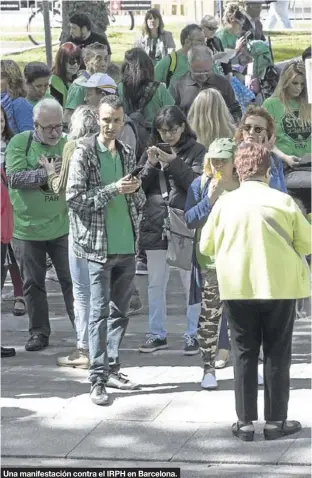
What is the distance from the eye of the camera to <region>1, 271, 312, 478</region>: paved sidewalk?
680 cm

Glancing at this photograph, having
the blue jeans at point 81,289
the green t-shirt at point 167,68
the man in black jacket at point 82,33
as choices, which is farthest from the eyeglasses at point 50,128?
the man in black jacket at point 82,33

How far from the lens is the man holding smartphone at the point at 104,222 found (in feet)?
26.2

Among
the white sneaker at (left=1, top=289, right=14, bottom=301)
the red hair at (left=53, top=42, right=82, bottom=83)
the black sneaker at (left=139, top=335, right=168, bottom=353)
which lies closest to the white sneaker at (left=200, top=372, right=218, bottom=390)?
the black sneaker at (left=139, top=335, right=168, bottom=353)

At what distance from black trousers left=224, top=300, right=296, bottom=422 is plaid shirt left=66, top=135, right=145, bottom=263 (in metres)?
1.24

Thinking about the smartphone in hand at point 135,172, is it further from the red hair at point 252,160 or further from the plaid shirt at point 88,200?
the red hair at point 252,160

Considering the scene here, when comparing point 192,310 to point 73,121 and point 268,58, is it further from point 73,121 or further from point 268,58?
point 268,58

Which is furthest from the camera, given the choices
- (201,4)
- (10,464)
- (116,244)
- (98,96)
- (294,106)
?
(201,4)

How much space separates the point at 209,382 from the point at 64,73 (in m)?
5.25

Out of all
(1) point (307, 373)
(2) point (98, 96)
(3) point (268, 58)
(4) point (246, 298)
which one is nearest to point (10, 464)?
(4) point (246, 298)

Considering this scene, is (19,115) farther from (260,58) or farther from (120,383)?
(260,58)

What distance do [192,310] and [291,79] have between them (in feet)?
8.56

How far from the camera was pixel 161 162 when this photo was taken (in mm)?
8945

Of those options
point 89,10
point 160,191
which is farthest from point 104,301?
point 89,10

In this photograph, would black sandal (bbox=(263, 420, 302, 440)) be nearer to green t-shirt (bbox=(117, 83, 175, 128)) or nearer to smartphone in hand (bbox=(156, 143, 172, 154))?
smartphone in hand (bbox=(156, 143, 172, 154))
